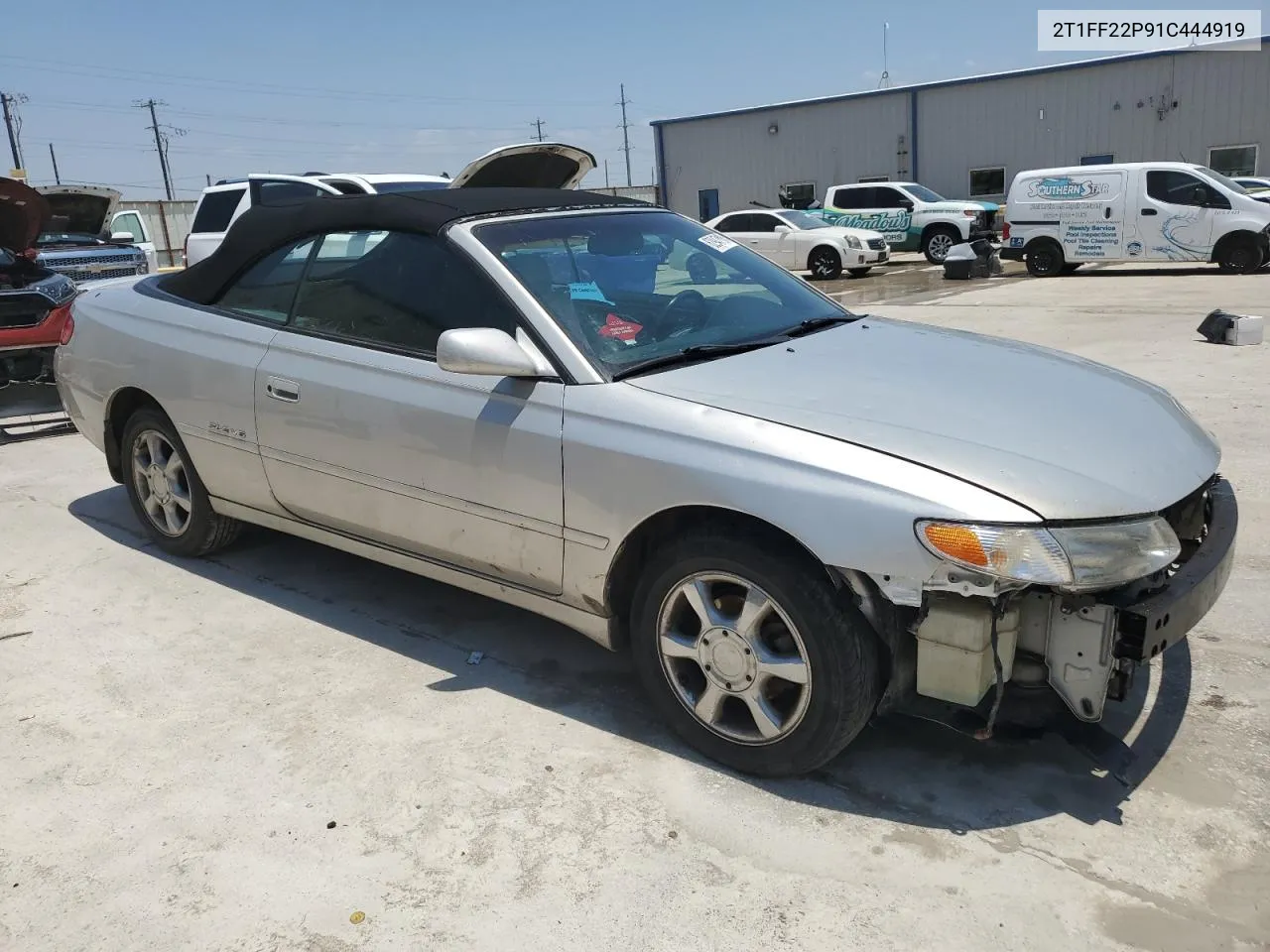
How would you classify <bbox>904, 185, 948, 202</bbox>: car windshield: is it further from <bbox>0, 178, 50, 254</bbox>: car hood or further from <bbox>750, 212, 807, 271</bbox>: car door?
<bbox>0, 178, 50, 254</bbox>: car hood

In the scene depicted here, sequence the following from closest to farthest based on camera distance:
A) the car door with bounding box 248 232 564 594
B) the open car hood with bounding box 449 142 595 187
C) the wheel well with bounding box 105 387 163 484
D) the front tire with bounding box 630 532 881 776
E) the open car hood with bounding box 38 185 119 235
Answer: the front tire with bounding box 630 532 881 776
the car door with bounding box 248 232 564 594
the wheel well with bounding box 105 387 163 484
the open car hood with bounding box 449 142 595 187
the open car hood with bounding box 38 185 119 235

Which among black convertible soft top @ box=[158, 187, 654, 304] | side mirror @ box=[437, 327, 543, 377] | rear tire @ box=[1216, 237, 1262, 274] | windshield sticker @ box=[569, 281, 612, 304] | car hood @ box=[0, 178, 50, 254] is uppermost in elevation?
car hood @ box=[0, 178, 50, 254]

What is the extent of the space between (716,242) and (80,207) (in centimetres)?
1221

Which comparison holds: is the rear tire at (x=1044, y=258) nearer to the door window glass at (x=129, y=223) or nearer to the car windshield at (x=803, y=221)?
the car windshield at (x=803, y=221)

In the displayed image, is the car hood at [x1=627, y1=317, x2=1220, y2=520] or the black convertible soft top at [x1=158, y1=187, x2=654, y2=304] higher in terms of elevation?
the black convertible soft top at [x1=158, y1=187, x2=654, y2=304]

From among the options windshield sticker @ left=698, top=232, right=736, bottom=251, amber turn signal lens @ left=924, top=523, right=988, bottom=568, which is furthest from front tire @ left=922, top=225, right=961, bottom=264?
amber turn signal lens @ left=924, top=523, right=988, bottom=568

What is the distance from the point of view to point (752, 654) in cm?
273

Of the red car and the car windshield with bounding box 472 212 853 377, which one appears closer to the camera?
the car windshield with bounding box 472 212 853 377

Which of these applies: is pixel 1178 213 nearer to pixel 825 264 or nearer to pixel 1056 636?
pixel 825 264

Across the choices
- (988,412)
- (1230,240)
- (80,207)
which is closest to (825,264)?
(1230,240)

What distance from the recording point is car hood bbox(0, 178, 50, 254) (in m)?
7.66

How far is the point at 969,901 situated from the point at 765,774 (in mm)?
649

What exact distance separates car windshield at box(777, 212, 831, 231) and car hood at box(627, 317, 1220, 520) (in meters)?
18.7

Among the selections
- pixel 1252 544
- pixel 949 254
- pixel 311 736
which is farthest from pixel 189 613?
pixel 949 254
